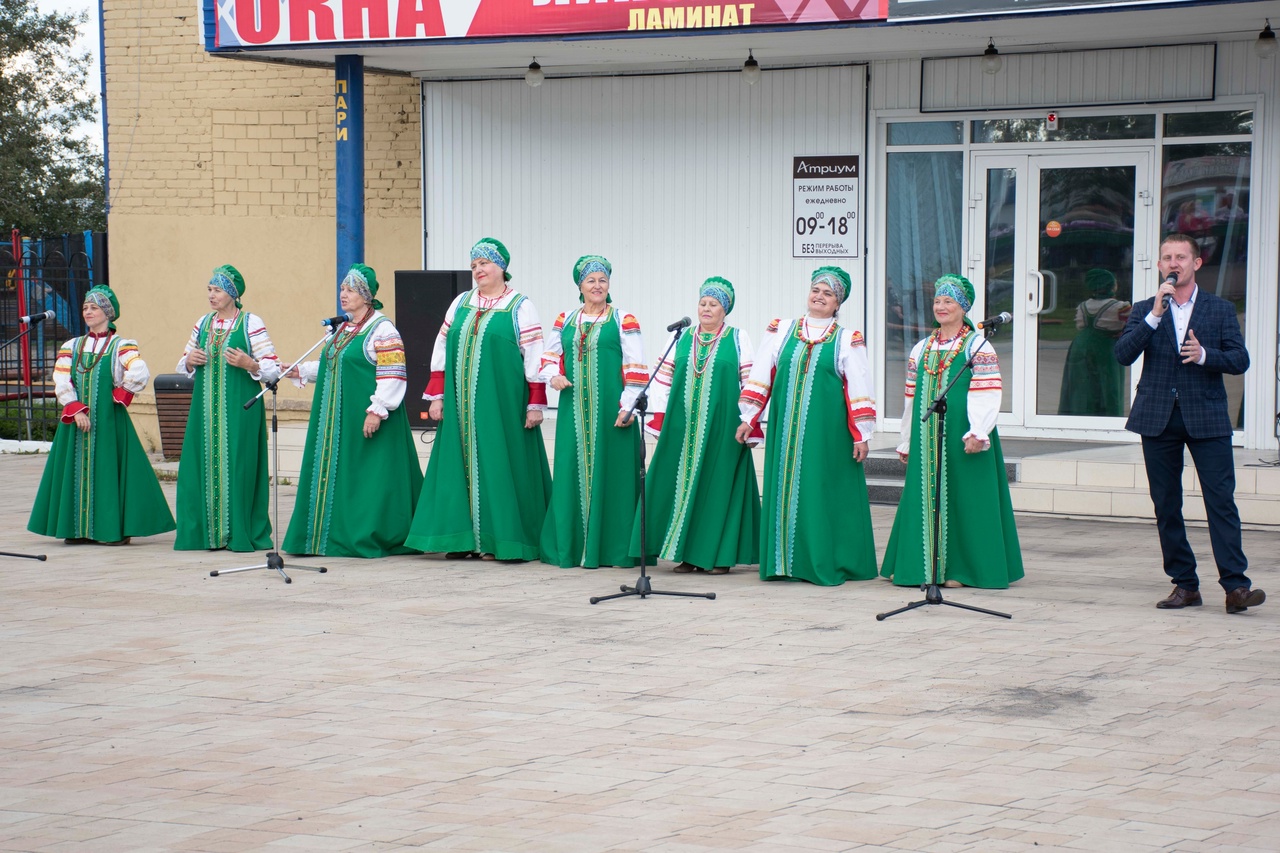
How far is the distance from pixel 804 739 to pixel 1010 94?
8.51 metres

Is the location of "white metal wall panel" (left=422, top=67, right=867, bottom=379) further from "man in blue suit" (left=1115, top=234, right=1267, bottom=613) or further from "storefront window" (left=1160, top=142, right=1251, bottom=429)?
"man in blue suit" (left=1115, top=234, right=1267, bottom=613)

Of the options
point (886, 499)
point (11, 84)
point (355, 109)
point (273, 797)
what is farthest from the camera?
point (11, 84)

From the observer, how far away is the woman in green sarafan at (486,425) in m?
9.36

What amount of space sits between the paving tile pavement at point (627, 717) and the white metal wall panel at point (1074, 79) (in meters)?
4.91

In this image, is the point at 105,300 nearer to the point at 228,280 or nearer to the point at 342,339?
the point at 228,280

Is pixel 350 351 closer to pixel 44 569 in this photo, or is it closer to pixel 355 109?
pixel 44 569

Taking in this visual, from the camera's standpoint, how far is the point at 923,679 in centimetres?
634

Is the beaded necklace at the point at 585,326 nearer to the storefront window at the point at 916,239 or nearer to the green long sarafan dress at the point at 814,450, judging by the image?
the green long sarafan dress at the point at 814,450

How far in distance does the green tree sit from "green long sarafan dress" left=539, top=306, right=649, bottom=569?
2355 cm

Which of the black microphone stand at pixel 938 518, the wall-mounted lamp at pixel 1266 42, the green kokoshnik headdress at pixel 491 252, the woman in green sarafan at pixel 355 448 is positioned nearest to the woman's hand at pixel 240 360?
the woman in green sarafan at pixel 355 448

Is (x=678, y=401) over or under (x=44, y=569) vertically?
over

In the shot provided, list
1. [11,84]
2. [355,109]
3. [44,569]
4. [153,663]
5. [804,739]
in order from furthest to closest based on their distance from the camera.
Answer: [11,84] → [355,109] → [44,569] → [153,663] → [804,739]

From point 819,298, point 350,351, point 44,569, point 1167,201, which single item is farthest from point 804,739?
point 1167,201

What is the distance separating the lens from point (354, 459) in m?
9.56
